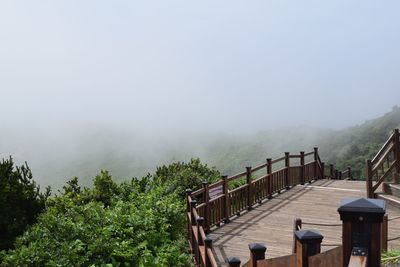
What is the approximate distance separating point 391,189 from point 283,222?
112 inches

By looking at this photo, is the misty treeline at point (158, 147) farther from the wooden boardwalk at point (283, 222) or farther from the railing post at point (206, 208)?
the railing post at point (206, 208)

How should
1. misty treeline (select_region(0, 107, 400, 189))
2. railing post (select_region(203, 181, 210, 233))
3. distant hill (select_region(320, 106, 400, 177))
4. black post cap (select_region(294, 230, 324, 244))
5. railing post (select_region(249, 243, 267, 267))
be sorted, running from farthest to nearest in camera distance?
misty treeline (select_region(0, 107, 400, 189)), distant hill (select_region(320, 106, 400, 177)), railing post (select_region(203, 181, 210, 233)), railing post (select_region(249, 243, 267, 267)), black post cap (select_region(294, 230, 324, 244))

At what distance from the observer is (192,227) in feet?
29.6

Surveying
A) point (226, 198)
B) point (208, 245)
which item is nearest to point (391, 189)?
point (226, 198)

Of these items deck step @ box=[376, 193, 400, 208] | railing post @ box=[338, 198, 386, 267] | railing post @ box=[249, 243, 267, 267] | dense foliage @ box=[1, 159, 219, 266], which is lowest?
dense foliage @ box=[1, 159, 219, 266]

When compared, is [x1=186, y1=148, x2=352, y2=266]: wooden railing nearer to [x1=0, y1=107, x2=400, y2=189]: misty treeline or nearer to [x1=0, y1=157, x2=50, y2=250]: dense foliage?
[x1=0, y1=157, x2=50, y2=250]: dense foliage

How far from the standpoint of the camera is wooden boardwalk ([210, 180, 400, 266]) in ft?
28.7

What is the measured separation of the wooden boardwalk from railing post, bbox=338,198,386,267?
4.49 meters

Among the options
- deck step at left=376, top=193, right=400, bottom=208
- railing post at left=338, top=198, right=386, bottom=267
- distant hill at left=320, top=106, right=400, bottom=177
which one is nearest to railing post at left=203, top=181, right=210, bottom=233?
deck step at left=376, top=193, right=400, bottom=208

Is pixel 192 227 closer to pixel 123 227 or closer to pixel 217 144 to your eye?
pixel 123 227

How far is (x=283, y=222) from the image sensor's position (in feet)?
34.8

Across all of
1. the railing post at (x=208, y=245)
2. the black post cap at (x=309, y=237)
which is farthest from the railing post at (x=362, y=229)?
the railing post at (x=208, y=245)

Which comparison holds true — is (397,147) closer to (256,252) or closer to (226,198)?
(226,198)

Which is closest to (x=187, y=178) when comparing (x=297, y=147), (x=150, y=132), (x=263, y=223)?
(x=263, y=223)
